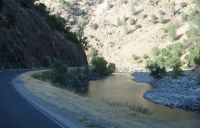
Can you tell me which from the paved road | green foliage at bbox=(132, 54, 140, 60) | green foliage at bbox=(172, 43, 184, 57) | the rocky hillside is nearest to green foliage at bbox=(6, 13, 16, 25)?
the paved road

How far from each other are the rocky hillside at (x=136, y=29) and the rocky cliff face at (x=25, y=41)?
54.4 meters

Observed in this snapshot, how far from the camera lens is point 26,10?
46.1 meters

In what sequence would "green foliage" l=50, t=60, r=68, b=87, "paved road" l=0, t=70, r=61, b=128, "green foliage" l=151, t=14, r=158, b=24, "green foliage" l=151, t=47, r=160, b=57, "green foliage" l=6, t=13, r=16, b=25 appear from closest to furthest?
1. "paved road" l=0, t=70, r=61, b=128
2. "green foliage" l=50, t=60, r=68, b=87
3. "green foliage" l=6, t=13, r=16, b=25
4. "green foliage" l=151, t=47, r=160, b=57
5. "green foliage" l=151, t=14, r=158, b=24

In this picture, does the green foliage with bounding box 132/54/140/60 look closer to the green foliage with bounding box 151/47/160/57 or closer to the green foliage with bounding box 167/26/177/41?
the green foliage with bounding box 151/47/160/57

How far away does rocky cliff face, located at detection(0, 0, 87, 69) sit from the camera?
3384cm

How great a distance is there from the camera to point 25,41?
Answer: 40.0 m

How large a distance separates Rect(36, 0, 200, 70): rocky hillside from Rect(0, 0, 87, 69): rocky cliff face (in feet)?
179

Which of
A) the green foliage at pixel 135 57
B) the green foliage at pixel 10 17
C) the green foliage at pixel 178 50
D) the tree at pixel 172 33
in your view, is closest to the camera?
the green foliage at pixel 10 17

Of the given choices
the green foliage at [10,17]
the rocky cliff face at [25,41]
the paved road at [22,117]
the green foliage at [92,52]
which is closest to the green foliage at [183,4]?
the green foliage at [92,52]

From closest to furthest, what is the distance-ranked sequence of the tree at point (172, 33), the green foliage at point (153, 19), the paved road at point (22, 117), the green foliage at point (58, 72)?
the paved road at point (22, 117), the green foliage at point (58, 72), the tree at point (172, 33), the green foliage at point (153, 19)

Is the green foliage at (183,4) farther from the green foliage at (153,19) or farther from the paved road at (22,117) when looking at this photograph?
the paved road at (22,117)

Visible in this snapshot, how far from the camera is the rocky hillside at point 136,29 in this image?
9794cm

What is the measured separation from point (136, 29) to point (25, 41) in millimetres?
92849

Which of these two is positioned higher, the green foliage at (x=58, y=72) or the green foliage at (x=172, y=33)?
the green foliage at (x=172, y=33)
